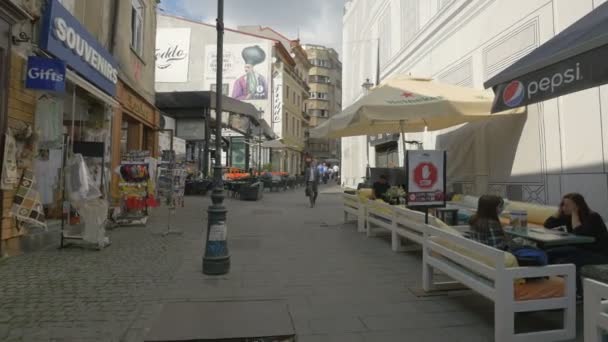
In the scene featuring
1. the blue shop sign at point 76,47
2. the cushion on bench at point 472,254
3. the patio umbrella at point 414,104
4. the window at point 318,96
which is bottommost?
the cushion on bench at point 472,254

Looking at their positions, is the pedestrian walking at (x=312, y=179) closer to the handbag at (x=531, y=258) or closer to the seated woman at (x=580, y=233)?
the seated woman at (x=580, y=233)

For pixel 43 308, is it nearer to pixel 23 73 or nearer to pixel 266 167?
pixel 23 73

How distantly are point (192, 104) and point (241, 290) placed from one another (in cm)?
1586

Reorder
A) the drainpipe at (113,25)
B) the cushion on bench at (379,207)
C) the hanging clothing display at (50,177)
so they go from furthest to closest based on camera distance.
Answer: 1. the drainpipe at (113,25)
2. the hanging clothing display at (50,177)
3. the cushion on bench at (379,207)

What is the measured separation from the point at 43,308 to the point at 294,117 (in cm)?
4327

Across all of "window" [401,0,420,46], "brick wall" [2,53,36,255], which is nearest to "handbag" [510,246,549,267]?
"brick wall" [2,53,36,255]

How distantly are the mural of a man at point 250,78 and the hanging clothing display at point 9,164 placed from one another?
3254 cm

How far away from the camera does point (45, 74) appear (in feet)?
20.4

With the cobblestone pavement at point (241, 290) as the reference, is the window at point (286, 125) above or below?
above

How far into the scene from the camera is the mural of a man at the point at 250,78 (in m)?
37.8

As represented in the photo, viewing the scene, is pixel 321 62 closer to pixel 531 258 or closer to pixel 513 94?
pixel 513 94

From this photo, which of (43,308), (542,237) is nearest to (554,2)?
(542,237)

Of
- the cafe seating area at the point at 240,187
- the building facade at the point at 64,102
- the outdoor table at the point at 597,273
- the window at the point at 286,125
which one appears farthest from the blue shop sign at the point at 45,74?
the window at the point at 286,125

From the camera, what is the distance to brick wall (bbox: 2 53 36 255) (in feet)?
19.4
